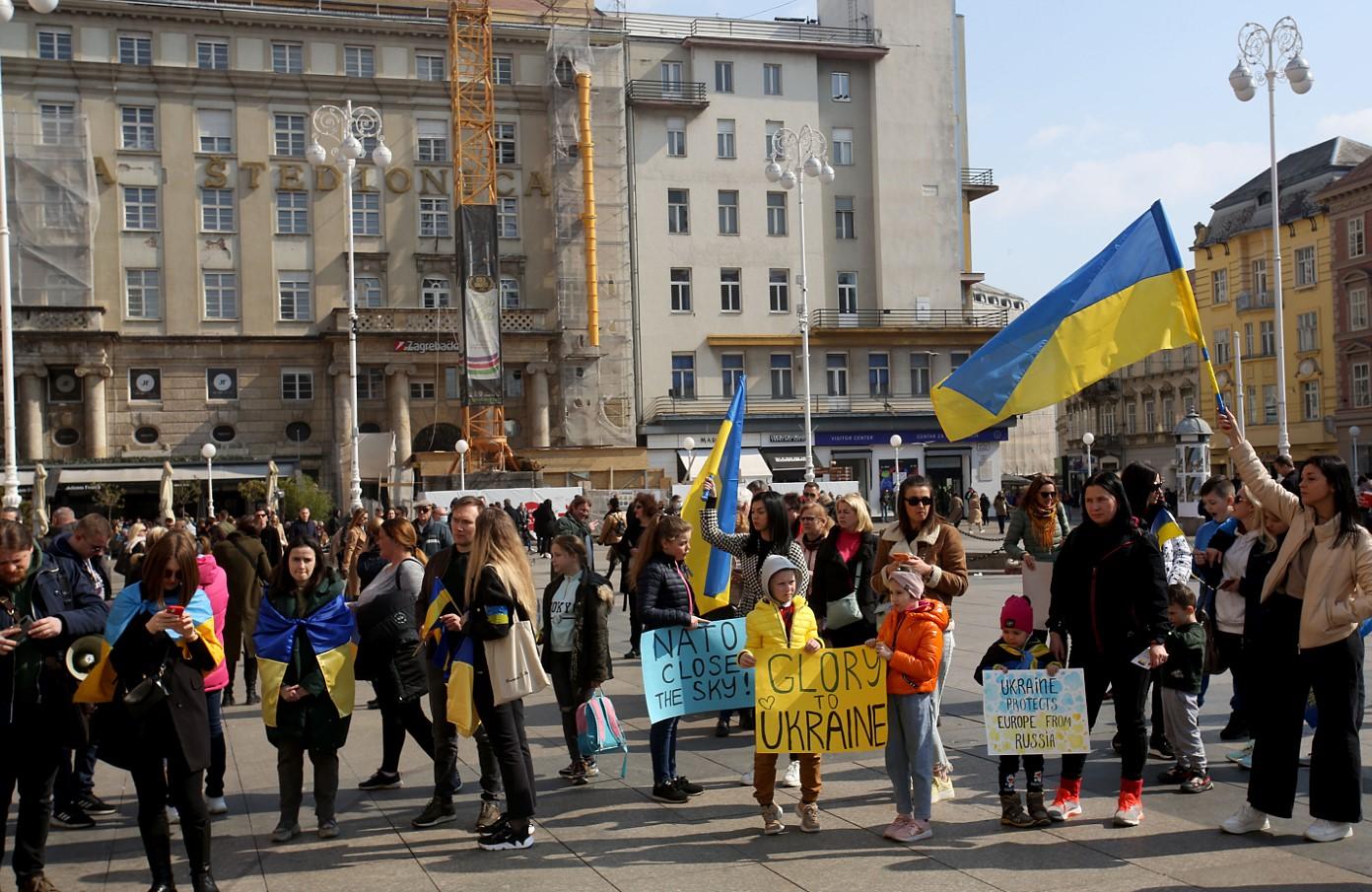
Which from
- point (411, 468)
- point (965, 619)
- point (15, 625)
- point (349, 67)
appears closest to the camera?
point (15, 625)

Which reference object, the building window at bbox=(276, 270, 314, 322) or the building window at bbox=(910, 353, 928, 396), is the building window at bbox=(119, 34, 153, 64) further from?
the building window at bbox=(910, 353, 928, 396)

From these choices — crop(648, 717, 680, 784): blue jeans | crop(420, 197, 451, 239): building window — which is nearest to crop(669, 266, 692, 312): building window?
crop(420, 197, 451, 239): building window

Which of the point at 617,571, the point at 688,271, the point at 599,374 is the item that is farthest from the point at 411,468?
the point at 617,571

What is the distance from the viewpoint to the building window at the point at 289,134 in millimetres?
51375

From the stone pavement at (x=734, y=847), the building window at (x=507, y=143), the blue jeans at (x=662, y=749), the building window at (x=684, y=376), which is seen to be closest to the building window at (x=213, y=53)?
the building window at (x=507, y=143)

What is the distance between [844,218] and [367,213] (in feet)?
66.5

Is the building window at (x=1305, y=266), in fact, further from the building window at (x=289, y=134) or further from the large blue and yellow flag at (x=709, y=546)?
the large blue and yellow flag at (x=709, y=546)

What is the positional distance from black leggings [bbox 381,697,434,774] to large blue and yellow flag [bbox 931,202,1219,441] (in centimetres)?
407

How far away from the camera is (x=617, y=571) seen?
2936cm

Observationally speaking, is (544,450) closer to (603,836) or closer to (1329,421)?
(1329,421)

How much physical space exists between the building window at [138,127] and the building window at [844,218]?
27700mm

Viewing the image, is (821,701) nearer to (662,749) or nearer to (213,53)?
(662,749)

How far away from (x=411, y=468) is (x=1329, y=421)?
136 feet

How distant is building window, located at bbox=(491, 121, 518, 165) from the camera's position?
53.9m
